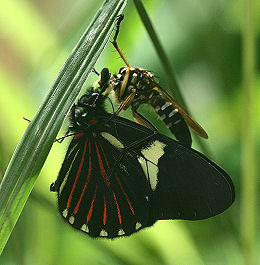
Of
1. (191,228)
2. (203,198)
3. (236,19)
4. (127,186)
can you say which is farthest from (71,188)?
(236,19)

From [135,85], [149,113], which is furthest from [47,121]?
[149,113]

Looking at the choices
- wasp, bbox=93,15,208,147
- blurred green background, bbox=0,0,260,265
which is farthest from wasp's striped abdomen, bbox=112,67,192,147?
blurred green background, bbox=0,0,260,265

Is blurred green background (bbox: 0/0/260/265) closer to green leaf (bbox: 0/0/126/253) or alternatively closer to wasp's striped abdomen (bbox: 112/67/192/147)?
wasp's striped abdomen (bbox: 112/67/192/147)

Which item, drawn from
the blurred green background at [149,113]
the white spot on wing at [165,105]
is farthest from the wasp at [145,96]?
the blurred green background at [149,113]

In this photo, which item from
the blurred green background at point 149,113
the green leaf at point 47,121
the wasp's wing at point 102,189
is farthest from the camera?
the blurred green background at point 149,113

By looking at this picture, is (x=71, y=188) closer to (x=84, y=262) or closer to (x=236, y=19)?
(x=84, y=262)

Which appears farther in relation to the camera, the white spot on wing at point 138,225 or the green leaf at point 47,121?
the white spot on wing at point 138,225

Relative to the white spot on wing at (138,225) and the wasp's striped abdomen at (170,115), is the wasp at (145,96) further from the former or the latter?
the white spot on wing at (138,225)

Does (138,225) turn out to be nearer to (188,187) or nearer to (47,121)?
(188,187)
